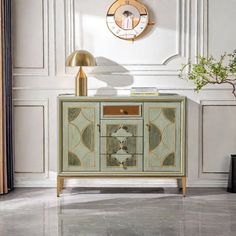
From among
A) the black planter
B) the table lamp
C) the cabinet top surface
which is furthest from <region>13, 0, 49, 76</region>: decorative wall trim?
the black planter

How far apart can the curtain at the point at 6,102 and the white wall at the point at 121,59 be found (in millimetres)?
137

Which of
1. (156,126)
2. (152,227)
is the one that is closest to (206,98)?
(156,126)

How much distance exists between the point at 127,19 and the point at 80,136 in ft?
3.39

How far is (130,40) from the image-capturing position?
4875mm

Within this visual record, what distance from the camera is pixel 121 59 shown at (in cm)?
489

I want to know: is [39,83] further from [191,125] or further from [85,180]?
[191,125]

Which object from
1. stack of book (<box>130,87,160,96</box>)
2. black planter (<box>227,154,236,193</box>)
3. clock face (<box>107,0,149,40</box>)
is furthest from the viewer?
clock face (<box>107,0,149,40</box>)

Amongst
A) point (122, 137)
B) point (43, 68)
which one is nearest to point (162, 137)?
point (122, 137)

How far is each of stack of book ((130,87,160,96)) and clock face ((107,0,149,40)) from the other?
0.48 meters

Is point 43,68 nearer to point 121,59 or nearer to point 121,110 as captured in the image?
point 121,59

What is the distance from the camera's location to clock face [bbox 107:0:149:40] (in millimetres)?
4832

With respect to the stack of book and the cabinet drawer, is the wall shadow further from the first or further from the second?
the cabinet drawer

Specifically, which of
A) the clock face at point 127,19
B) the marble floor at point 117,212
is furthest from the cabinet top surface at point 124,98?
the marble floor at point 117,212

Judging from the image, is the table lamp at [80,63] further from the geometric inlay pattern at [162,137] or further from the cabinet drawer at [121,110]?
the geometric inlay pattern at [162,137]
